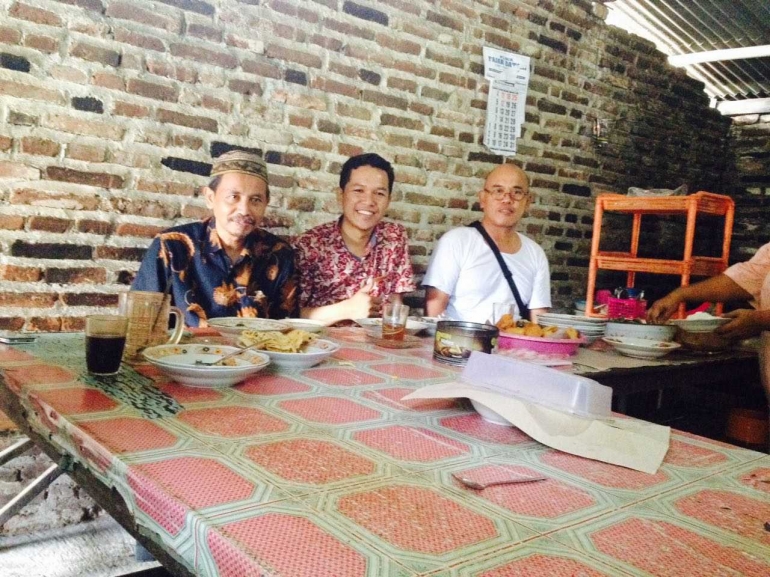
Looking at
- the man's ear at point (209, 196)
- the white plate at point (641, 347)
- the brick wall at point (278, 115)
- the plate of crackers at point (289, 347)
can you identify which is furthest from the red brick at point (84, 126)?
the white plate at point (641, 347)

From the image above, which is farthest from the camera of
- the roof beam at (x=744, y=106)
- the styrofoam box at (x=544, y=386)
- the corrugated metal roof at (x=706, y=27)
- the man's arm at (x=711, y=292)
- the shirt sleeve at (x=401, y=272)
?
the roof beam at (x=744, y=106)

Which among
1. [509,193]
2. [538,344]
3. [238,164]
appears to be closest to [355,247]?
[238,164]

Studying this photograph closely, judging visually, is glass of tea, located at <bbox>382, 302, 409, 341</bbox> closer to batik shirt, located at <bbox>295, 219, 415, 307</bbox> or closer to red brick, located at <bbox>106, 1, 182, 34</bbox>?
batik shirt, located at <bbox>295, 219, 415, 307</bbox>

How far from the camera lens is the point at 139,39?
91.0 inches

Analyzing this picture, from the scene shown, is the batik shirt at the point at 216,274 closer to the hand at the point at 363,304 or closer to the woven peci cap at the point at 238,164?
the woven peci cap at the point at 238,164

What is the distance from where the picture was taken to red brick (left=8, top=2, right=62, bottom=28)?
6.76ft

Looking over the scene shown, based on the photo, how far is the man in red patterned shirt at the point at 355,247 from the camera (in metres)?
2.79

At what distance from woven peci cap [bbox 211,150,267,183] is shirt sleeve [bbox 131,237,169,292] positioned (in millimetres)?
397

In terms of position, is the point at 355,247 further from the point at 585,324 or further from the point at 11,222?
the point at 11,222

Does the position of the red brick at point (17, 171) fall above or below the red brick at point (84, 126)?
below

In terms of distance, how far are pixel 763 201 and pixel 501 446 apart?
503 cm

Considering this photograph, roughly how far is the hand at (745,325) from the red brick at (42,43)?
275 centimetres

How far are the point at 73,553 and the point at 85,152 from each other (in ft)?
4.91

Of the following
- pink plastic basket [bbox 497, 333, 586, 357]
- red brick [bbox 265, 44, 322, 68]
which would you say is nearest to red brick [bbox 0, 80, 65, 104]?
red brick [bbox 265, 44, 322, 68]
